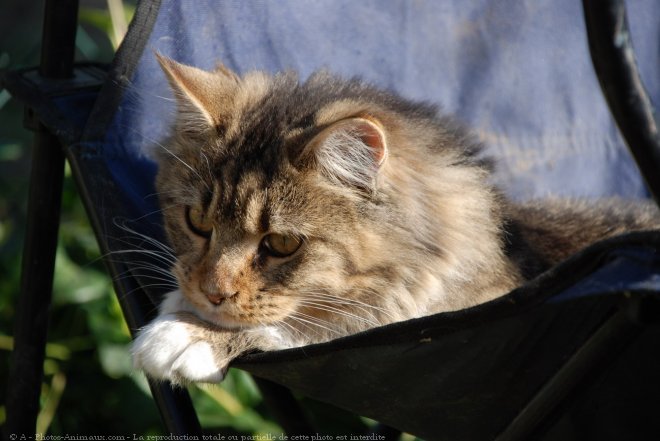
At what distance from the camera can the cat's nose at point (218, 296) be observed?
143 cm

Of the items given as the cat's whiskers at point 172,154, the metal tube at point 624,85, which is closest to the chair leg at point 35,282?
the cat's whiskers at point 172,154

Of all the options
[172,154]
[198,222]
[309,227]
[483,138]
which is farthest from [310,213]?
[483,138]

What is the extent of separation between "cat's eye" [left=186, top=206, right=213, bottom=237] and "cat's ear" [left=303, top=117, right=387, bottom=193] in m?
0.25

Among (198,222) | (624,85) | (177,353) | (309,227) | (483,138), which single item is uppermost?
(624,85)

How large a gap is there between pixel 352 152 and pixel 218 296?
0.34 metres

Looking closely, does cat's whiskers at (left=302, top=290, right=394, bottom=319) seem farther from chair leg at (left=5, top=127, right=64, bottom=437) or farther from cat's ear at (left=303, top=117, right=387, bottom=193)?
chair leg at (left=5, top=127, right=64, bottom=437)

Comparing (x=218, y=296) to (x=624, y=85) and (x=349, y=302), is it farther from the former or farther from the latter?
(x=624, y=85)

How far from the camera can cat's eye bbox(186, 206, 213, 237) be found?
1.55 m

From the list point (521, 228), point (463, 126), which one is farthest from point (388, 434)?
point (463, 126)

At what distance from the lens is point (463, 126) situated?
1.72 meters

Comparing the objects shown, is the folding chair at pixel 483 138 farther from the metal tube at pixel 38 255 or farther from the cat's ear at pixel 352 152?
the cat's ear at pixel 352 152

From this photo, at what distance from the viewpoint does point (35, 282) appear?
1.71 meters

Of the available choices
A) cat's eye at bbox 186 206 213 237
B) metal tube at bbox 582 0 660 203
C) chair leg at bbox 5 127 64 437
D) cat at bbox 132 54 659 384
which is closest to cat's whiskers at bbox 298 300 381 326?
cat at bbox 132 54 659 384

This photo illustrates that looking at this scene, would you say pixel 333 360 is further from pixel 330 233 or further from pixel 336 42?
pixel 336 42
